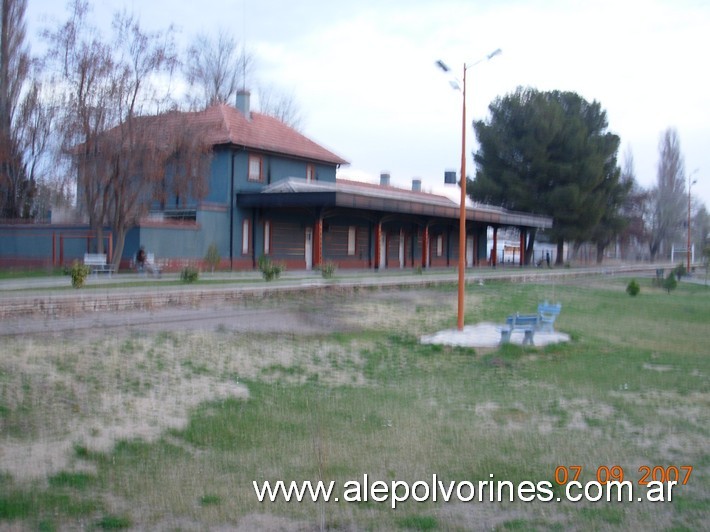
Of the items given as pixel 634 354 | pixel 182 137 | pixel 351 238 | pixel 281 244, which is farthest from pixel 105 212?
pixel 634 354

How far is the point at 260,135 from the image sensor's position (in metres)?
36.3

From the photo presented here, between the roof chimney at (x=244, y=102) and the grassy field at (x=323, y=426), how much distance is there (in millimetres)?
26428

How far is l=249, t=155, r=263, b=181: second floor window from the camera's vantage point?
3500 cm

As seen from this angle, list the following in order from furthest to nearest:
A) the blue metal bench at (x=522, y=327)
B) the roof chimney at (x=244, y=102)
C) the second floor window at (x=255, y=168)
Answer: the roof chimney at (x=244, y=102)
the second floor window at (x=255, y=168)
the blue metal bench at (x=522, y=327)

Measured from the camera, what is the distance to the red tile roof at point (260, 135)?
33750 mm

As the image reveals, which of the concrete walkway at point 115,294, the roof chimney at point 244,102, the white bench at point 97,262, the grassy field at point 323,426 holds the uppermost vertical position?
the roof chimney at point 244,102

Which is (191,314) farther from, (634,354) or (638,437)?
(638,437)

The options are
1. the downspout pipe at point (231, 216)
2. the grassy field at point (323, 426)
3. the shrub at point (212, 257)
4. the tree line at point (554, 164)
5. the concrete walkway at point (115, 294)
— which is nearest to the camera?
the grassy field at point (323, 426)

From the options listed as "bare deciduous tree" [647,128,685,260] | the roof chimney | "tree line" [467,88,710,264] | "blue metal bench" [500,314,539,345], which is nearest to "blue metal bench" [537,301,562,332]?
"blue metal bench" [500,314,539,345]

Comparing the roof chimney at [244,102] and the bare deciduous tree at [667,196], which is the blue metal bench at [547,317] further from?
the bare deciduous tree at [667,196]

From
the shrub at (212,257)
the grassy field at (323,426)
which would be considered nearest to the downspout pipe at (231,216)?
the shrub at (212,257)

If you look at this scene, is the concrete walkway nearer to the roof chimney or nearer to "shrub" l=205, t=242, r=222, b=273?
"shrub" l=205, t=242, r=222, b=273

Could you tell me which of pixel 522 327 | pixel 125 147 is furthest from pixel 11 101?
pixel 522 327

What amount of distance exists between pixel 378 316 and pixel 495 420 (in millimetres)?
8993
